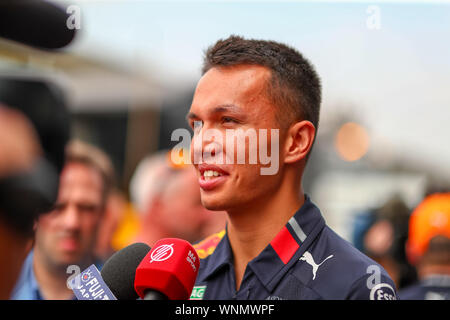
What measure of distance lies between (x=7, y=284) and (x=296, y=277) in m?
0.90

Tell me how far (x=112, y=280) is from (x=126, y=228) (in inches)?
80.2

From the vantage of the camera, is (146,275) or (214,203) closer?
(146,275)

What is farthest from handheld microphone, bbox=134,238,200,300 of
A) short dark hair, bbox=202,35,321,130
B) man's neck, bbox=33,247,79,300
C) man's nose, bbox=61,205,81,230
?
man's nose, bbox=61,205,81,230

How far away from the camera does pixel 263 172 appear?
5.88 feet

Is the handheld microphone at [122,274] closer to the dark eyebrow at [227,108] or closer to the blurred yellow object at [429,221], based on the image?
the dark eyebrow at [227,108]

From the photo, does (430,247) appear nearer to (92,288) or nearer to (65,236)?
(65,236)

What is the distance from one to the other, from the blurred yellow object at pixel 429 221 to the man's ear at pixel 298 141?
2.03 m

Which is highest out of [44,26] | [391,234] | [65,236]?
[44,26]

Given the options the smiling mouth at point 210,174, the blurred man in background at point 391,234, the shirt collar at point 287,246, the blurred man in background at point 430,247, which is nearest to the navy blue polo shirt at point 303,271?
the shirt collar at point 287,246

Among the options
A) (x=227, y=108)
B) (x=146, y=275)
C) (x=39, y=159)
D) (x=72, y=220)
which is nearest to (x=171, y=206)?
(x=72, y=220)

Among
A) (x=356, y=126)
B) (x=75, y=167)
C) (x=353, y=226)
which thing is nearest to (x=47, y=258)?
(x=75, y=167)

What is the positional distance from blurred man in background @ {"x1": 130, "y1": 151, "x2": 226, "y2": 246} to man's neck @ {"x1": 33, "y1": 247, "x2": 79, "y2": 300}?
0.39 metres

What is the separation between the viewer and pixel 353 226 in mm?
3266

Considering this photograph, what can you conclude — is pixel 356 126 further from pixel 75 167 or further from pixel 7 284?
pixel 7 284
